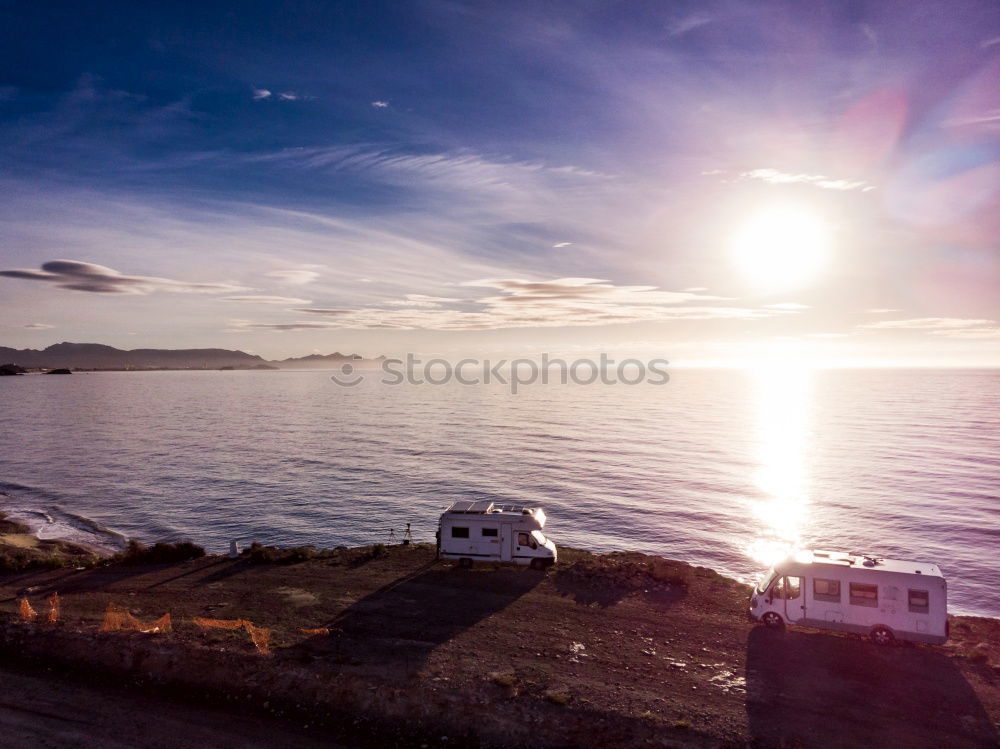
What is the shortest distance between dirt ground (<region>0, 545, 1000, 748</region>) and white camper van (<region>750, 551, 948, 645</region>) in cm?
68

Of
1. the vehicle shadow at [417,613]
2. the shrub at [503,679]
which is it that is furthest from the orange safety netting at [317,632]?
the shrub at [503,679]

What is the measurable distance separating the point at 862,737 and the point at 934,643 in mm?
7828

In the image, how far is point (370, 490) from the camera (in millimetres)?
62094

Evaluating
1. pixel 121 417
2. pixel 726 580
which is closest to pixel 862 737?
pixel 726 580

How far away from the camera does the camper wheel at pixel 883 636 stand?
69.0 ft

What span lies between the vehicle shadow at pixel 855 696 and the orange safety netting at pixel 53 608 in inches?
955

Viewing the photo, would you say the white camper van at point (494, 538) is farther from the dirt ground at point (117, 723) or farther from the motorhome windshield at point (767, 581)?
the dirt ground at point (117, 723)

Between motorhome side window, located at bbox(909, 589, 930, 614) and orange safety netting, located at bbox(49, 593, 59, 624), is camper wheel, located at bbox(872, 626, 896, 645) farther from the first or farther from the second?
orange safety netting, located at bbox(49, 593, 59, 624)

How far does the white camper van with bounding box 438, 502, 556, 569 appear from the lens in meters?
29.7

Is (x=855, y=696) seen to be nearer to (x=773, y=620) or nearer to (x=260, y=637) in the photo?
(x=773, y=620)

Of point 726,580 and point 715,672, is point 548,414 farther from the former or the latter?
point 715,672

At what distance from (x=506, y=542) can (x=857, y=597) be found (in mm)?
15182

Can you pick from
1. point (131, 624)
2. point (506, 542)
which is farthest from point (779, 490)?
point (131, 624)

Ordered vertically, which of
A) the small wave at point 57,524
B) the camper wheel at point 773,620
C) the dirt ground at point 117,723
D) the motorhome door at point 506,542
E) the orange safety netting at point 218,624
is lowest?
the small wave at point 57,524
